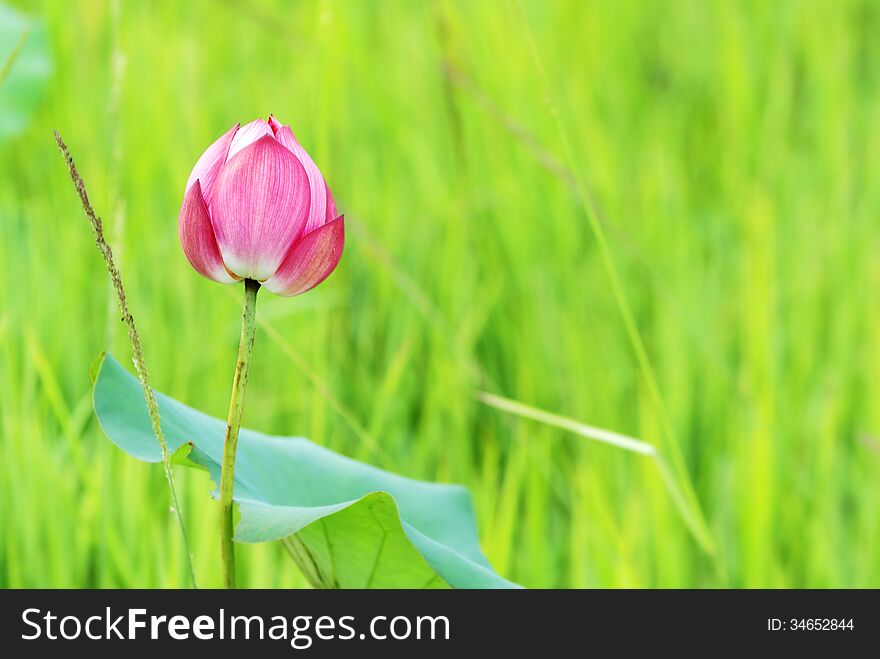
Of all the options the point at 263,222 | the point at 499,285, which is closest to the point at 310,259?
the point at 263,222

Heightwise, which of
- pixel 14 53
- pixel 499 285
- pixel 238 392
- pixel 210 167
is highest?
pixel 499 285

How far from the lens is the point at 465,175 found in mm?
1345

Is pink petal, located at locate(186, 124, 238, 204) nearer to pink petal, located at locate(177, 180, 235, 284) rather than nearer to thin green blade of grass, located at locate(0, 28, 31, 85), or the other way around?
pink petal, located at locate(177, 180, 235, 284)

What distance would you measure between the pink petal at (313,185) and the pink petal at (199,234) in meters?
0.04

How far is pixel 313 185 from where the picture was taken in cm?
43

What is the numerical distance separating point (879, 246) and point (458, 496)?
1.19 meters

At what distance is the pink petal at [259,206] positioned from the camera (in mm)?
409

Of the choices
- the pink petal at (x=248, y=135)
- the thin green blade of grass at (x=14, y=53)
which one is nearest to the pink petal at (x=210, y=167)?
the pink petal at (x=248, y=135)

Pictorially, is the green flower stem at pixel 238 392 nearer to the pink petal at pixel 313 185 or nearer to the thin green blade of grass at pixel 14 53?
the pink petal at pixel 313 185

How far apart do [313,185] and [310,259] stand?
0.11ft

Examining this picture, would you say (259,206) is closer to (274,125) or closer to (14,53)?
(274,125)

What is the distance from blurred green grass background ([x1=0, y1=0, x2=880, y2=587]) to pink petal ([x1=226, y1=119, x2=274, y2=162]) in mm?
272

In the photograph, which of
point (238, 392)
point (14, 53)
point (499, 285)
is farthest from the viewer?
point (499, 285)

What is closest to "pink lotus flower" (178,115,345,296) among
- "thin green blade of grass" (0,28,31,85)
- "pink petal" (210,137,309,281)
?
"pink petal" (210,137,309,281)
